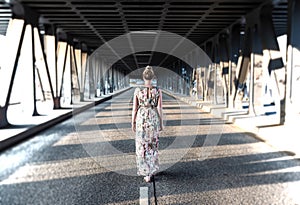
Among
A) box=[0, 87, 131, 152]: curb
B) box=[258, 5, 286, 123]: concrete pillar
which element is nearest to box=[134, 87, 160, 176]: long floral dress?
box=[0, 87, 131, 152]: curb

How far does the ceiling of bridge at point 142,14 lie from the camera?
11164 mm

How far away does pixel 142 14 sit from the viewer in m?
13.0

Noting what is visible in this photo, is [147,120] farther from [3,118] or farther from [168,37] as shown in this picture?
[168,37]

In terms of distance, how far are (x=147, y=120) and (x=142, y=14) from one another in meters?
9.39

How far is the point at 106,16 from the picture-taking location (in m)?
13.4

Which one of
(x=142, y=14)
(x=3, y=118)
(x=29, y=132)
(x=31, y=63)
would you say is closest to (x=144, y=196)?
(x=29, y=132)

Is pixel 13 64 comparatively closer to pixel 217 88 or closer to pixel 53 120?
pixel 53 120

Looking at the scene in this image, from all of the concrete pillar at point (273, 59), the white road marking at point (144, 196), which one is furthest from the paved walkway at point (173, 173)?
the concrete pillar at point (273, 59)

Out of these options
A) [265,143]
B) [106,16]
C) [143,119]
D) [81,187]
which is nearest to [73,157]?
[81,187]

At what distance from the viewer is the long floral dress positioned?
4371 millimetres

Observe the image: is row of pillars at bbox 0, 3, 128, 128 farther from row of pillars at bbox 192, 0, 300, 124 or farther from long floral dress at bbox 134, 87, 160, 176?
row of pillars at bbox 192, 0, 300, 124

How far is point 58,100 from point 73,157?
900cm

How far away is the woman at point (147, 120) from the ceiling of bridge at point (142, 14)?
7.12m

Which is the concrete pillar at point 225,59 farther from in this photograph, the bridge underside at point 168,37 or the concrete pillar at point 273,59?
the concrete pillar at point 273,59
